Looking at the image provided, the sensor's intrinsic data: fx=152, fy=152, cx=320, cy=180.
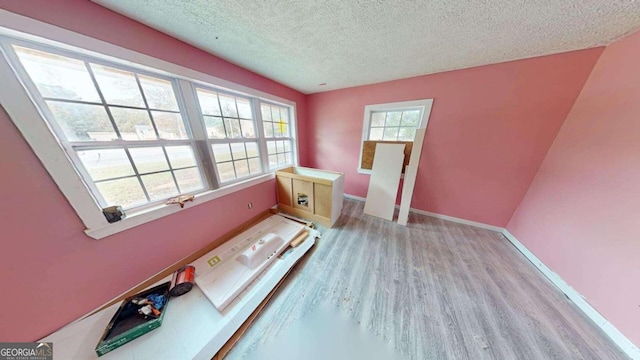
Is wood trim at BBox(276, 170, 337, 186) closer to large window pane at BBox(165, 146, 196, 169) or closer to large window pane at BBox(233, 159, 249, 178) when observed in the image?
large window pane at BBox(233, 159, 249, 178)

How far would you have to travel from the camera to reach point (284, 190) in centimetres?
273

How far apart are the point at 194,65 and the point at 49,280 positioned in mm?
2077

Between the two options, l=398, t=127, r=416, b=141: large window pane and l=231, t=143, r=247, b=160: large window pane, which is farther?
l=398, t=127, r=416, b=141: large window pane

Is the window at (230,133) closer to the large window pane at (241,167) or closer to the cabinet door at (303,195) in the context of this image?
the large window pane at (241,167)

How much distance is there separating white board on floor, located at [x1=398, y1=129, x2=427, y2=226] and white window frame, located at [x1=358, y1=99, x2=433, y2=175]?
225 millimetres

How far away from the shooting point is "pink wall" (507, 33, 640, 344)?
3.86 feet

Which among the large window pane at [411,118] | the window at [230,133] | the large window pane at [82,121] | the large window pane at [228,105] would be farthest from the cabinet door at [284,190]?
the large window pane at [411,118]

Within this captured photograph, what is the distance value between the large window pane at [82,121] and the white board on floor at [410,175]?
3.32 meters

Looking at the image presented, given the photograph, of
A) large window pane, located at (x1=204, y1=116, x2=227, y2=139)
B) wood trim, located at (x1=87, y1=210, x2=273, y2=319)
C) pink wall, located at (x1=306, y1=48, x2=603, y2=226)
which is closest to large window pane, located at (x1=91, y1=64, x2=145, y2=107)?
large window pane, located at (x1=204, y1=116, x2=227, y2=139)

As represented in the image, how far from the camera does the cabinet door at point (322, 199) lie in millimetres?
2330

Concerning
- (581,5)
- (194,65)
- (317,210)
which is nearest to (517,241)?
(581,5)

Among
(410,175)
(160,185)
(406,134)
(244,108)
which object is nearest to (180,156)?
(160,185)

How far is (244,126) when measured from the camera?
2297 millimetres

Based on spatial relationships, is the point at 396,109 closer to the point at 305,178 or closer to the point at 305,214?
the point at 305,178
